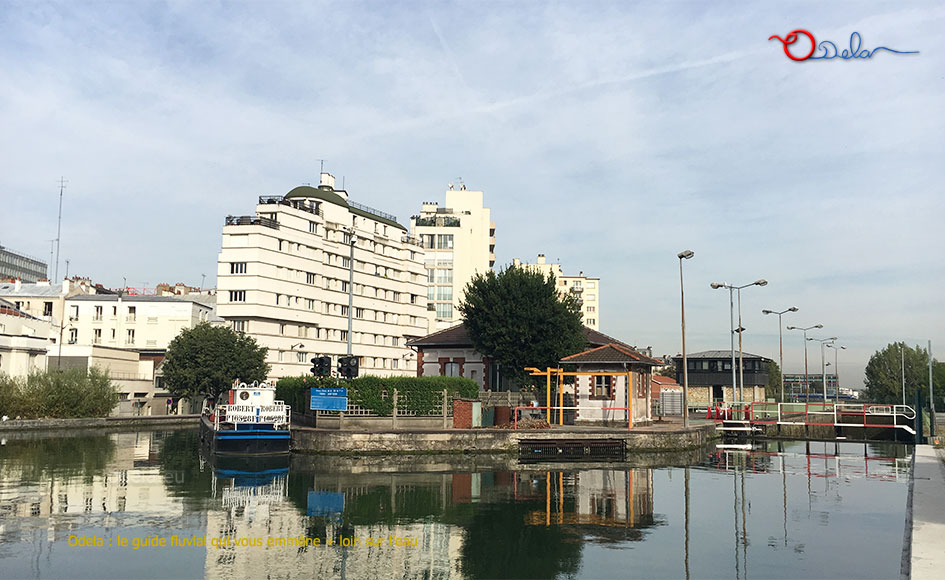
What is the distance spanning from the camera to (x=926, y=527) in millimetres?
16719

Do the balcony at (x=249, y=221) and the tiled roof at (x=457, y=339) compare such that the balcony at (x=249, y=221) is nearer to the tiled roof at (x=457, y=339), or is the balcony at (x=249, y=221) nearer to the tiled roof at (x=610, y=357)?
the tiled roof at (x=457, y=339)

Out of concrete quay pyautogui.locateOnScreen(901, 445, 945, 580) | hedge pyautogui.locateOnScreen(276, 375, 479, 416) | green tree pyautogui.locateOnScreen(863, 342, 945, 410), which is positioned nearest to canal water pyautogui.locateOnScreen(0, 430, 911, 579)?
concrete quay pyautogui.locateOnScreen(901, 445, 945, 580)

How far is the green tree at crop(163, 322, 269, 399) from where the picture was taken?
72.7 m

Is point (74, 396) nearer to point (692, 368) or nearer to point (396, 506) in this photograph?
point (396, 506)

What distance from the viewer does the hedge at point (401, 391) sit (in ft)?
130

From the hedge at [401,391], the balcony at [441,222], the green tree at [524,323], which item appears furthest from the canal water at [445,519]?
the balcony at [441,222]

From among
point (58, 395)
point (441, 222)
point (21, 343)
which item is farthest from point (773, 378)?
point (21, 343)

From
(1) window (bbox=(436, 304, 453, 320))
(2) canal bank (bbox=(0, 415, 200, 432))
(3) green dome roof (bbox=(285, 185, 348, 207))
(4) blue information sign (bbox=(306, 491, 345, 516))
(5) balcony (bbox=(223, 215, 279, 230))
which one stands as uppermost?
(3) green dome roof (bbox=(285, 185, 348, 207))

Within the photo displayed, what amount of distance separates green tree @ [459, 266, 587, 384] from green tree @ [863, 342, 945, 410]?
5856cm

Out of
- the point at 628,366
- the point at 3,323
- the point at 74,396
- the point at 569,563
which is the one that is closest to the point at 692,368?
the point at 628,366

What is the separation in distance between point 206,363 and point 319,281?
83.3 ft

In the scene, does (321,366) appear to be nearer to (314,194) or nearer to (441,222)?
(314,194)

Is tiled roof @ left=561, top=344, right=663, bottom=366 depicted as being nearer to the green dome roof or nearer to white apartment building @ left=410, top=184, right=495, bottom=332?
the green dome roof

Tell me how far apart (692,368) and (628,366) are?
55898mm
